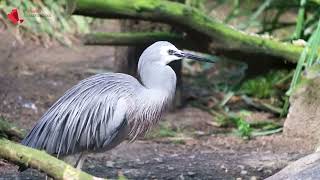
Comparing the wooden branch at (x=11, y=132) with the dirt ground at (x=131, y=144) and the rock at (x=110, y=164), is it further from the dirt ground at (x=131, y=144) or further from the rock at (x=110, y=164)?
the rock at (x=110, y=164)

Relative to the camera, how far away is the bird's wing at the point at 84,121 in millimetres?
4395

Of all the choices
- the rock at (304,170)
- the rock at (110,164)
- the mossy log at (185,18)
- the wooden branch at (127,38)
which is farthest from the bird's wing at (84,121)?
the wooden branch at (127,38)

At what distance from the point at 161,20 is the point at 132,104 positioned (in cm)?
171

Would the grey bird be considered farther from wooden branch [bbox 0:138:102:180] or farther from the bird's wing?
wooden branch [bbox 0:138:102:180]

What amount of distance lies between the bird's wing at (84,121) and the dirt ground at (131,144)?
29 centimetres

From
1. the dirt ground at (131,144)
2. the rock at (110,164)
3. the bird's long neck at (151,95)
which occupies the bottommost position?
the rock at (110,164)

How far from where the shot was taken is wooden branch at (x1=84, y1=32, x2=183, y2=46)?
6.24 metres

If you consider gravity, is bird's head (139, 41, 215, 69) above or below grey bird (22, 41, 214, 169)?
above

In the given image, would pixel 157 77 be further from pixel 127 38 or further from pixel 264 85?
pixel 264 85

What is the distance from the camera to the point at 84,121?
4.43 m

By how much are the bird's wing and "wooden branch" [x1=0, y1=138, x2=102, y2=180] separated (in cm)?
83

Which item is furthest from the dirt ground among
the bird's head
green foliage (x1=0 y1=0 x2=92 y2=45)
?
the bird's head

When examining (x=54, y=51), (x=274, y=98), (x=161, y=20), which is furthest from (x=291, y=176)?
(x=54, y=51)

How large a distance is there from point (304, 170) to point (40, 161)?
1.44 m
